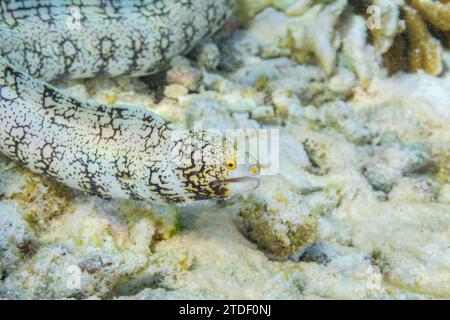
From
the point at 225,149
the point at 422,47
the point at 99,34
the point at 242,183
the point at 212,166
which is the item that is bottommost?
the point at 242,183

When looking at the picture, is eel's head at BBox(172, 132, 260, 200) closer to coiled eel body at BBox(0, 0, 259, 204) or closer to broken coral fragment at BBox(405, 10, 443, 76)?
coiled eel body at BBox(0, 0, 259, 204)

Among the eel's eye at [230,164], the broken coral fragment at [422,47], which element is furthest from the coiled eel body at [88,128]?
the broken coral fragment at [422,47]

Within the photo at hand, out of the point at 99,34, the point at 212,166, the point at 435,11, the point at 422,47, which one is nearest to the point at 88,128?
the point at 212,166

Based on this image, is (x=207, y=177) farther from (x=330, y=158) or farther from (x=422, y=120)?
Answer: (x=422, y=120)

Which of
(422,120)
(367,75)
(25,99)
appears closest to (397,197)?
(422,120)

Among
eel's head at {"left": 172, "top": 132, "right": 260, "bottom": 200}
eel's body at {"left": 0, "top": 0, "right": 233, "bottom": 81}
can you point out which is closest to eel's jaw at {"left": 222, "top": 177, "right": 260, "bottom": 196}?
eel's head at {"left": 172, "top": 132, "right": 260, "bottom": 200}

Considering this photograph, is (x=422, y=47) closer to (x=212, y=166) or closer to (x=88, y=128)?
(x=212, y=166)
